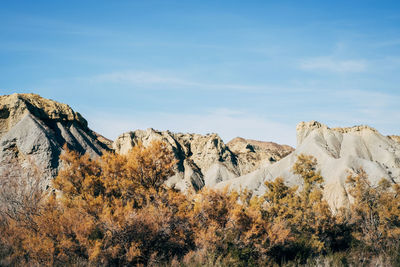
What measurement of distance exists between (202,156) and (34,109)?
1686 inches

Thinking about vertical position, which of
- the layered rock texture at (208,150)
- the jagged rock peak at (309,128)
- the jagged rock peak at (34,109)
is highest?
the jagged rock peak at (309,128)

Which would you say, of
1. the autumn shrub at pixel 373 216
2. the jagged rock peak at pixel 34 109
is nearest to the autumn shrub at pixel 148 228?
the autumn shrub at pixel 373 216

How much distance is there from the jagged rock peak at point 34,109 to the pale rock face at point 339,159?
2626cm

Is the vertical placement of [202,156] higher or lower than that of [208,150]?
lower

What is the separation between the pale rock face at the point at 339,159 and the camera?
43281 millimetres

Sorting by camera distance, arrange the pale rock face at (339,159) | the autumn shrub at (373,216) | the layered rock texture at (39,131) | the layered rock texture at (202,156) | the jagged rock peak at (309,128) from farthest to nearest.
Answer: the jagged rock peak at (309,128) < the layered rock texture at (202,156) < the pale rock face at (339,159) < the layered rock texture at (39,131) < the autumn shrub at (373,216)

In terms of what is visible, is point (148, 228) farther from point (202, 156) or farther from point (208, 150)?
point (208, 150)

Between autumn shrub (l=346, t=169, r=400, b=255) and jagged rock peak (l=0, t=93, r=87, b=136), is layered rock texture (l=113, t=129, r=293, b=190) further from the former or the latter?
autumn shrub (l=346, t=169, r=400, b=255)

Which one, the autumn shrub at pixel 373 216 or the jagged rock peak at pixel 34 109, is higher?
the jagged rock peak at pixel 34 109

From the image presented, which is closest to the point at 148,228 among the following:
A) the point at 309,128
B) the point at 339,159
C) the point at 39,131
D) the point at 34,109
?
the point at 39,131

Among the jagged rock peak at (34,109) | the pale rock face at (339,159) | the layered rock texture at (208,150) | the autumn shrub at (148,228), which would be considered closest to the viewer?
the autumn shrub at (148,228)

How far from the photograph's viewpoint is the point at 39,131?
31000 millimetres

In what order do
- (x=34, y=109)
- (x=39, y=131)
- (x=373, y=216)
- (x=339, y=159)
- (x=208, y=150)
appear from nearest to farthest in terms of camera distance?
1. (x=373, y=216)
2. (x=39, y=131)
3. (x=34, y=109)
4. (x=339, y=159)
5. (x=208, y=150)

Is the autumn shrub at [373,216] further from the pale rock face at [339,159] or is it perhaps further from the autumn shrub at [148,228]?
the pale rock face at [339,159]
